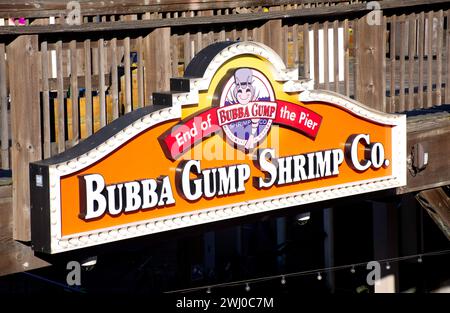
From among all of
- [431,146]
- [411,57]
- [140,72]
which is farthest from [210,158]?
[411,57]

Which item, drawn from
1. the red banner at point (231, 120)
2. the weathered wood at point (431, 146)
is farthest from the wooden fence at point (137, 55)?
the red banner at point (231, 120)

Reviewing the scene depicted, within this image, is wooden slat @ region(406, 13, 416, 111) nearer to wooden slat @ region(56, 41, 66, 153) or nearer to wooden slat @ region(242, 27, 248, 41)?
→ wooden slat @ region(242, 27, 248, 41)

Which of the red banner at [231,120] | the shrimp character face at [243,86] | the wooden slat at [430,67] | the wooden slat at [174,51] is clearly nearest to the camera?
the red banner at [231,120]

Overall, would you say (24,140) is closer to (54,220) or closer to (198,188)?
(54,220)

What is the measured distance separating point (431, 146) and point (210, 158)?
2.42m

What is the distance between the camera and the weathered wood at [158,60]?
6.41 meters

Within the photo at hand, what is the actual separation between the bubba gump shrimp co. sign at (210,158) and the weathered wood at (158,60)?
302 millimetres

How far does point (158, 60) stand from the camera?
21.2ft

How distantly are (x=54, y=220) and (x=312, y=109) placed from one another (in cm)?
196

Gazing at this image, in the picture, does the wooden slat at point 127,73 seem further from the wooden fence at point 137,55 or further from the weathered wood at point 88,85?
the weathered wood at point 88,85

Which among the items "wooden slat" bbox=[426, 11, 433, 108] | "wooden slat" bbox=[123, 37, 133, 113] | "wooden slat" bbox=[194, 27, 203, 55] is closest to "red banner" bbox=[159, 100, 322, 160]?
"wooden slat" bbox=[123, 37, 133, 113]

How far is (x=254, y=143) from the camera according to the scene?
6.43 meters

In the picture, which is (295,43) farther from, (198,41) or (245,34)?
(198,41)
